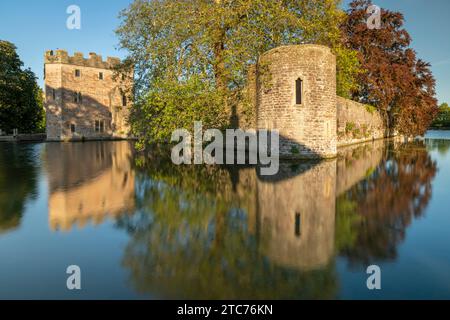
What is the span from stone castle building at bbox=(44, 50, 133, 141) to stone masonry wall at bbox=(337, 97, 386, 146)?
23.0 m

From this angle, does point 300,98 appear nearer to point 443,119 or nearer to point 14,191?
Result: point 14,191

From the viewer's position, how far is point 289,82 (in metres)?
15.4

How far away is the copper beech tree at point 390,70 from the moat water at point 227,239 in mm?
23440

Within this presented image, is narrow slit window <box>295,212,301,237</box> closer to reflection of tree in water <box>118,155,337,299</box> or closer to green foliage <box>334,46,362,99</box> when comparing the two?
reflection of tree in water <box>118,155,337,299</box>

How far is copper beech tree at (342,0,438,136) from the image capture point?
30.8 m

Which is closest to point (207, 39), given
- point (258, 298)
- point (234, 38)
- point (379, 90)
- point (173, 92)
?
point (234, 38)

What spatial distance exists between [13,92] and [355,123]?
3683 centimetres

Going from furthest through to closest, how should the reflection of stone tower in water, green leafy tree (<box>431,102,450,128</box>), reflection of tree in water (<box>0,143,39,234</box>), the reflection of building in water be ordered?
green leafy tree (<box>431,102,450,128</box>) < the reflection of building in water < reflection of tree in water (<box>0,143,39,234</box>) < the reflection of stone tower in water

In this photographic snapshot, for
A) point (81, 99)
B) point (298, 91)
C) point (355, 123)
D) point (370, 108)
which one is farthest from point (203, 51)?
point (81, 99)

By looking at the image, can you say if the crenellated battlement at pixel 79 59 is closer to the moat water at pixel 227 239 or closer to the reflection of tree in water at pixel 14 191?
the reflection of tree in water at pixel 14 191

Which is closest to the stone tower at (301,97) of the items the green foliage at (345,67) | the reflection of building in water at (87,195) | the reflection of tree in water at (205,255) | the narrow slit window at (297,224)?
the reflection of building in water at (87,195)

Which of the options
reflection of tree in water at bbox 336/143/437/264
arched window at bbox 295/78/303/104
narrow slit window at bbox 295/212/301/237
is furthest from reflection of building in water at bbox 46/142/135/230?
arched window at bbox 295/78/303/104

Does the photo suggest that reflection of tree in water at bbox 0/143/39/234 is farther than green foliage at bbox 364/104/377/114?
No

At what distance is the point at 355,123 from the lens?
94.4 feet
